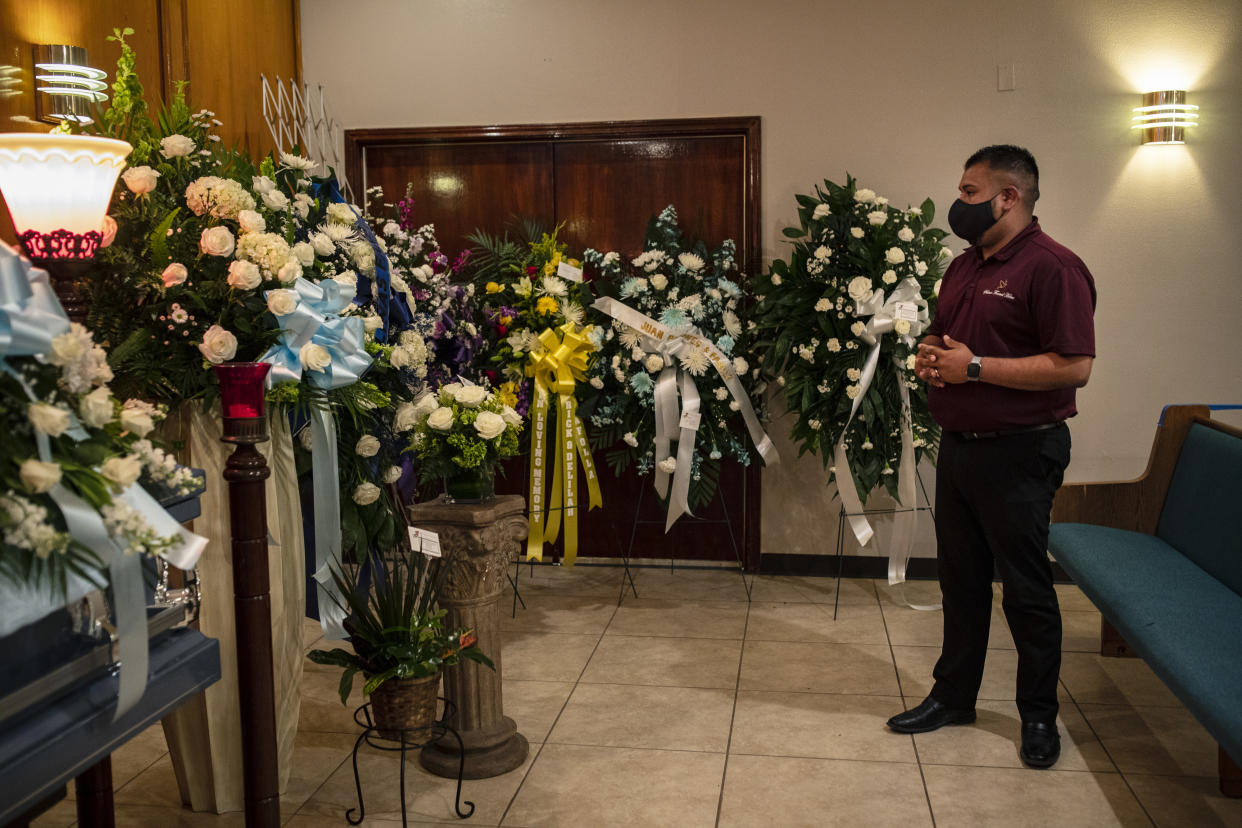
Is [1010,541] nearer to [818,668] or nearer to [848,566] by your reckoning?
[818,668]

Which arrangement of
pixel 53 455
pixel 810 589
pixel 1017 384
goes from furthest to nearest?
pixel 810 589 → pixel 1017 384 → pixel 53 455

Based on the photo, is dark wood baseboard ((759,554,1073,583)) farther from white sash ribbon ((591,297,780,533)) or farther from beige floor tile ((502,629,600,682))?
beige floor tile ((502,629,600,682))

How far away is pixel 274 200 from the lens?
280cm

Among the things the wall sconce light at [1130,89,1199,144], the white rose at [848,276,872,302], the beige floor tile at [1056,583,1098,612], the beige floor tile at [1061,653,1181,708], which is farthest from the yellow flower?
the wall sconce light at [1130,89,1199,144]

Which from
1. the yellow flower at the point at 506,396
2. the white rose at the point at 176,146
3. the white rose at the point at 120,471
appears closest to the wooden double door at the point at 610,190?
the yellow flower at the point at 506,396

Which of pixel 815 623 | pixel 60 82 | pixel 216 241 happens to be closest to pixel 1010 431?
pixel 815 623

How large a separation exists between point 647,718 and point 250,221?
6.48ft

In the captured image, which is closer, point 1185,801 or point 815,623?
point 1185,801

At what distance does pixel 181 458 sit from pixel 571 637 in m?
1.98

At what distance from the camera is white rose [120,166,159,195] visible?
2.51 m

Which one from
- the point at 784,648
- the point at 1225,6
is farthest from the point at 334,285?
the point at 1225,6

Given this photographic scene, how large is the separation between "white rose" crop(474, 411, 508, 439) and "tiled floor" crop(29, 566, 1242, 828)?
99cm

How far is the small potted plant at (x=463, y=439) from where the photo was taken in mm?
2965

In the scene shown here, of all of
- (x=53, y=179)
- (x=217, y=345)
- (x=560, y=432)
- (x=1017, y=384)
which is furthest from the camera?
(x=560, y=432)
